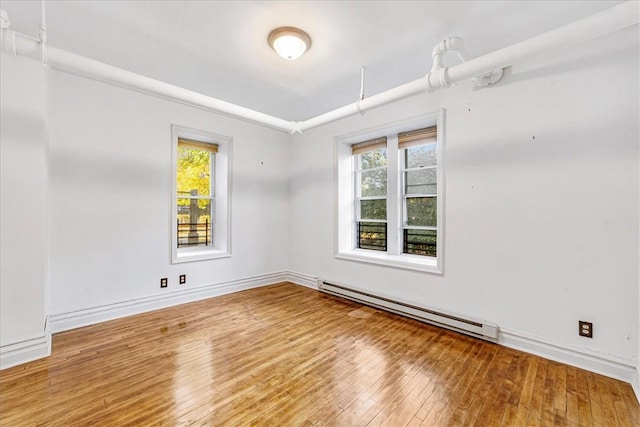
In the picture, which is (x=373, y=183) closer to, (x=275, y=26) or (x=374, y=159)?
(x=374, y=159)

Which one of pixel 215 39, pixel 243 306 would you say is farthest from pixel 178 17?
pixel 243 306

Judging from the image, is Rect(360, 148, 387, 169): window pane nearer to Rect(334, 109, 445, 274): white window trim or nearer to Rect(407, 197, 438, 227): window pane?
Rect(334, 109, 445, 274): white window trim

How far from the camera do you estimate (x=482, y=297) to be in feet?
9.10

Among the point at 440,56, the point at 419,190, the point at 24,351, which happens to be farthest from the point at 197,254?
the point at 440,56

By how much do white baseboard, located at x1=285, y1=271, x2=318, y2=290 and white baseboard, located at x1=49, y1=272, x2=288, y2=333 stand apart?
1.35 ft

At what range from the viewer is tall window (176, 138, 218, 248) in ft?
12.9

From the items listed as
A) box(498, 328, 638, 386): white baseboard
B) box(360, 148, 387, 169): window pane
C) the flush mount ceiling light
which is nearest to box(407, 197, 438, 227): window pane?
box(360, 148, 387, 169): window pane

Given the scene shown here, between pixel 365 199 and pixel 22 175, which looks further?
pixel 365 199

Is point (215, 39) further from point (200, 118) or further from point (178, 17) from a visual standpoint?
point (200, 118)

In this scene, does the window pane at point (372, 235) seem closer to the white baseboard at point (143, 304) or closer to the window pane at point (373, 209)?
the window pane at point (373, 209)

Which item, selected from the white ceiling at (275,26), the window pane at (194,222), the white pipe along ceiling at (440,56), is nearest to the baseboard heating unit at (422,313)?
the window pane at (194,222)

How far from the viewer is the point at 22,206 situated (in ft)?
7.54

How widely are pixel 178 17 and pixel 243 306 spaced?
3062 mm

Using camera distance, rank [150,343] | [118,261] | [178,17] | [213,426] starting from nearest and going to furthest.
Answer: [213,426] < [178,17] < [150,343] < [118,261]
